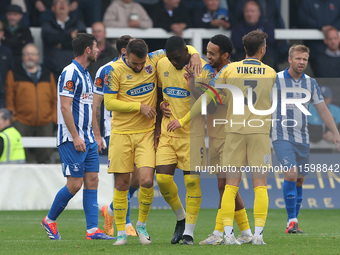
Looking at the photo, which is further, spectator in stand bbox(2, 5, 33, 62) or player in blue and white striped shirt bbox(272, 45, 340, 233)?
spectator in stand bbox(2, 5, 33, 62)

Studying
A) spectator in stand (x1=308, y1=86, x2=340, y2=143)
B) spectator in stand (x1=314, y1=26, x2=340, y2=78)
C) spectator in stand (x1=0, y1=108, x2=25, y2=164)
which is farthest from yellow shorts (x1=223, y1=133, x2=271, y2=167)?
spectator in stand (x1=314, y1=26, x2=340, y2=78)

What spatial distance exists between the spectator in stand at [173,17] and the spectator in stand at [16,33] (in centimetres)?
266

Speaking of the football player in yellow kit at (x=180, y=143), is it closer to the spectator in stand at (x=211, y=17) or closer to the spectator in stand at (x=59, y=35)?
the spectator in stand at (x=59, y=35)

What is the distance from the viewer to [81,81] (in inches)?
371

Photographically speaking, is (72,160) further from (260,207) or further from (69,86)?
(260,207)

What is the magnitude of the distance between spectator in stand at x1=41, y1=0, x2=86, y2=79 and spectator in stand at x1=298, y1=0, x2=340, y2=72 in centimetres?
463

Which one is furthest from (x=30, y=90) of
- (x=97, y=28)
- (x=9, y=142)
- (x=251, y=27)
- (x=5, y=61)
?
(x=251, y=27)

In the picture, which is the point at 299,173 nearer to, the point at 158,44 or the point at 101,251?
the point at 101,251

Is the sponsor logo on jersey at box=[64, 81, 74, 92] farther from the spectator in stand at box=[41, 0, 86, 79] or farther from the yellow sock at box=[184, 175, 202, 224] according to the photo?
the spectator in stand at box=[41, 0, 86, 79]

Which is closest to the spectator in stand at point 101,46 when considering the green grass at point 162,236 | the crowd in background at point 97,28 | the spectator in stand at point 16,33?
the crowd in background at point 97,28

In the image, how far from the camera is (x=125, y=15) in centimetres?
1628

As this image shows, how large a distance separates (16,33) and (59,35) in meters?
0.86

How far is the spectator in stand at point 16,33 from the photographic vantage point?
607 inches

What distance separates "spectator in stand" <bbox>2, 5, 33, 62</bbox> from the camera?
15.4 m
